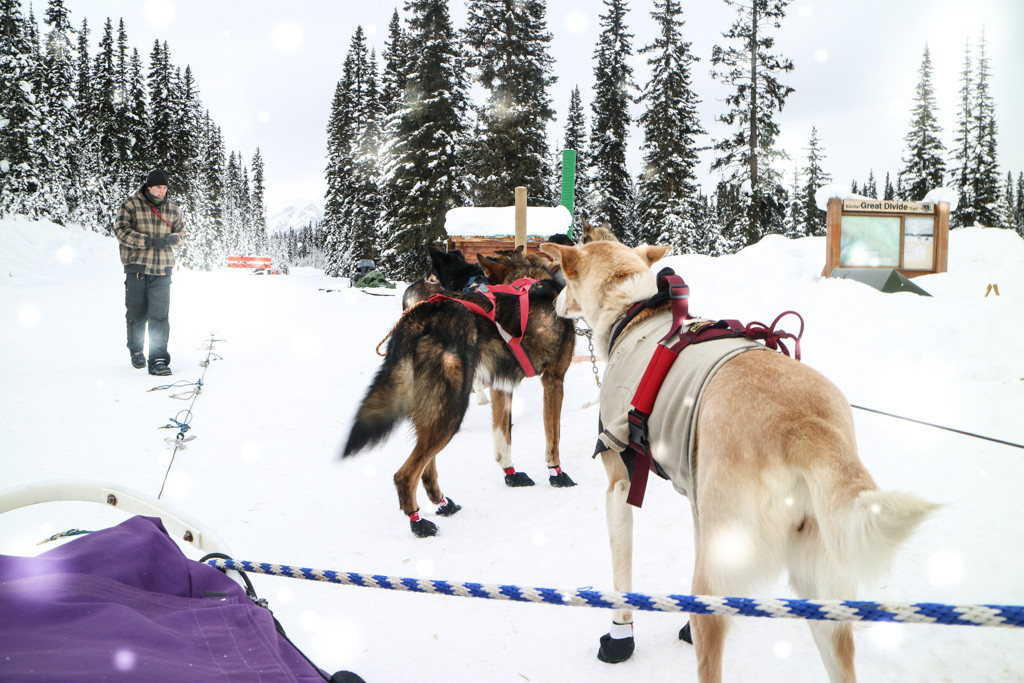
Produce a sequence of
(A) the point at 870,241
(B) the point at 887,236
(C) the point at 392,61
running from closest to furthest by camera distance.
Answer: (A) the point at 870,241 → (B) the point at 887,236 → (C) the point at 392,61

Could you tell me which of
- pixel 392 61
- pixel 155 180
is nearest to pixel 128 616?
pixel 155 180

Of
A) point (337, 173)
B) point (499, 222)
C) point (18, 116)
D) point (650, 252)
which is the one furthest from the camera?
point (337, 173)

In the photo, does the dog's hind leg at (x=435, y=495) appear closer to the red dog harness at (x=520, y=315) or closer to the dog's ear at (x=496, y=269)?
the red dog harness at (x=520, y=315)

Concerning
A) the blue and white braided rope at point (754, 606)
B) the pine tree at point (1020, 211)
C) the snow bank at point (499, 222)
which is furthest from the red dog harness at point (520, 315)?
the pine tree at point (1020, 211)

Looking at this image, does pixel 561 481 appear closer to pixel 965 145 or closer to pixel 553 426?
pixel 553 426

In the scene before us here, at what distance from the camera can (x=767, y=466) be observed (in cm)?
141

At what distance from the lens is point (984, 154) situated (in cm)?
3706

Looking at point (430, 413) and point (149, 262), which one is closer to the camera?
point (430, 413)

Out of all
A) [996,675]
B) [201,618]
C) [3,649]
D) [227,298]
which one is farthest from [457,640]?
[227,298]

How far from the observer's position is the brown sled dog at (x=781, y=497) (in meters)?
1.22

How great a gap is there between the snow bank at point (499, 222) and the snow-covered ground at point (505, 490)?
332 cm

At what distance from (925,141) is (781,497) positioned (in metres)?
48.2

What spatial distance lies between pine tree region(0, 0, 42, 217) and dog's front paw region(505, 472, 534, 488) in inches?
1123

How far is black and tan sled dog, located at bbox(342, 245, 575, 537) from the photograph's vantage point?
11.0 feet
